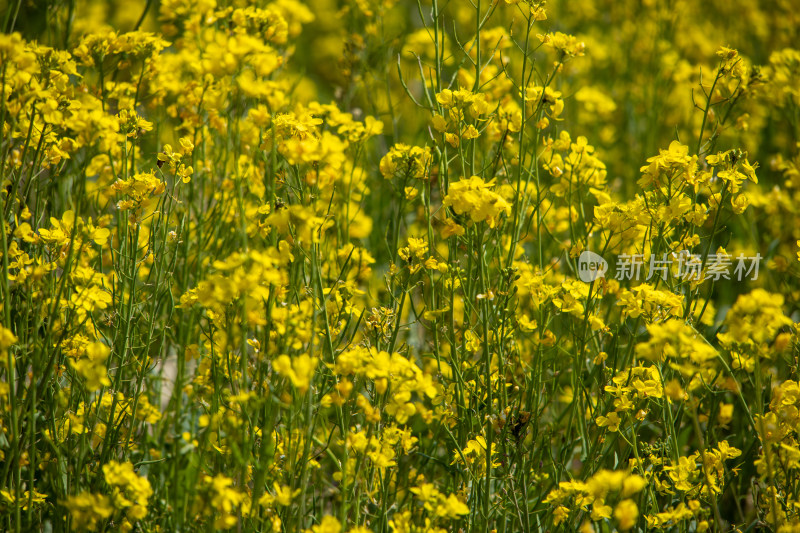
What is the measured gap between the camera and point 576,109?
424 centimetres

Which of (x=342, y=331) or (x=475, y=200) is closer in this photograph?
(x=475, y=200)

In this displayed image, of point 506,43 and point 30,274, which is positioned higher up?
point 506,43

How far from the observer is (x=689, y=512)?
4.73 feet

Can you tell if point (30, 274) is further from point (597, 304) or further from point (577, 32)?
point (577, 32)

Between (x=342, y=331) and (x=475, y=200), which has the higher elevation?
(x=475, y=200)

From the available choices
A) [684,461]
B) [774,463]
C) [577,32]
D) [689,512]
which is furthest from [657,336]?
[577,32]

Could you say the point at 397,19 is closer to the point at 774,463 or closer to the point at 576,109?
the point at 576,109

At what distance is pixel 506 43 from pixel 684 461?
4.27 feet

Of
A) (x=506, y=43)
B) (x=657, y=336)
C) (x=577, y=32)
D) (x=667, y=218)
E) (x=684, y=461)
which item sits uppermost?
(x=577, y=32)

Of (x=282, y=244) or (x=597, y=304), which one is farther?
Answer: (x=597, y=304)

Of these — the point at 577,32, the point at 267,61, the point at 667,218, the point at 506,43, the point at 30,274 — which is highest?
the point at 577,32

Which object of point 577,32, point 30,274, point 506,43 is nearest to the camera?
point 30,274

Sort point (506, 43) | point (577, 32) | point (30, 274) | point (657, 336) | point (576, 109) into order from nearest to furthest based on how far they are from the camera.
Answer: point (657, 336), point (30, 274), point (506, 43), point (576, 109), point (577, 32)

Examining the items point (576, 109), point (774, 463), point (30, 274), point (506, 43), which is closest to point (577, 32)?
point (576, 109)
